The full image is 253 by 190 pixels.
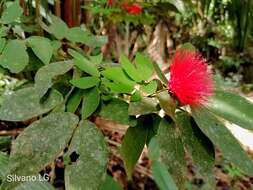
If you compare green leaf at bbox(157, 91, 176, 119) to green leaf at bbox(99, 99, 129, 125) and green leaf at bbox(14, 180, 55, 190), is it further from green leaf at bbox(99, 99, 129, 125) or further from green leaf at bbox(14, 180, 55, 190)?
green leaf at bbox(14, 180, 55, 190)

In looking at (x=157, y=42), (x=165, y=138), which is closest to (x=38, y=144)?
(x=165, y=138)

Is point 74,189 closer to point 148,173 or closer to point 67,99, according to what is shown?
point 67,99

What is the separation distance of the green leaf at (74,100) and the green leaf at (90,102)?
0.5 inches

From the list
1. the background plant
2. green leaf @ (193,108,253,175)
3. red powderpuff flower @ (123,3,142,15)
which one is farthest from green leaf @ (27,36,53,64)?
red powderpuff flower @ (123,3,142,15)

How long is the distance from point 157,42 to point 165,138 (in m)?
1.66

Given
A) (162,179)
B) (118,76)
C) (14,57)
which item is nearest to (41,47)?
(14,57)

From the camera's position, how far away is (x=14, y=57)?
56 centimetres

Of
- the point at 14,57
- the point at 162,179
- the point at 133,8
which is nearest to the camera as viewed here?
the point at 14,57

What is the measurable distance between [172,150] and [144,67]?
11 cm

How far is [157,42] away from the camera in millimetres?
2078

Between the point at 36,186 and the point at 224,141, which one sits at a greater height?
the point at 224,141

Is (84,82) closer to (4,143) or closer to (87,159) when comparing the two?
(87,159)

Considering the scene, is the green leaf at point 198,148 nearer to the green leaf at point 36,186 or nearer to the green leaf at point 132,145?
the green leaf at point 132,145

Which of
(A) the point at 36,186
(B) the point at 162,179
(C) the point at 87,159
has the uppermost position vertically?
(C) the point at 87,159
